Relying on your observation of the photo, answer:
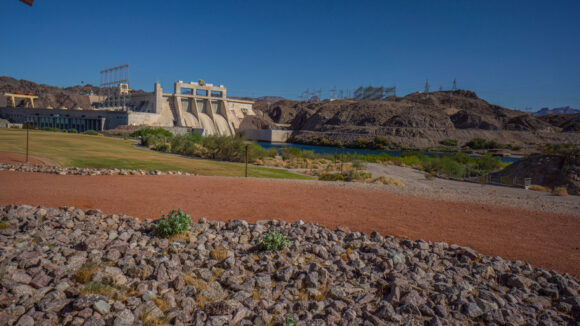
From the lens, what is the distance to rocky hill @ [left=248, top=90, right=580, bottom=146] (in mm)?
84062

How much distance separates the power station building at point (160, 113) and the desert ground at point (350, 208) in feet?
185

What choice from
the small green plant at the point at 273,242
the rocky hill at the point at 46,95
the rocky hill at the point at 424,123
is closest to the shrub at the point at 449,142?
the rocky hill at the point at 424,123

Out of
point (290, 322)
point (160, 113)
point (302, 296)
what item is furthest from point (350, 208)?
point (160, 113)

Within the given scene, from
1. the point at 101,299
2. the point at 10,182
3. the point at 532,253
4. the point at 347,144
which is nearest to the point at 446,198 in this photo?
the point at 532,253

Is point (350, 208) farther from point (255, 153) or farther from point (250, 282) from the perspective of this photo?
point (255, 153)

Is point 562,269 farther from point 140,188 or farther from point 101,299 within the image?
point 140,188

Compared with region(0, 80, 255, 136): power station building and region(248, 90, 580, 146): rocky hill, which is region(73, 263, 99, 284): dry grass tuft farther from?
region(248, 90, 580, 146): rocky hill

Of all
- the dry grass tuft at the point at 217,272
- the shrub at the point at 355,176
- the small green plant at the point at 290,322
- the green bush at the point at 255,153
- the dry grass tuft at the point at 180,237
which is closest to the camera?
the small green plant at the point at 290,322

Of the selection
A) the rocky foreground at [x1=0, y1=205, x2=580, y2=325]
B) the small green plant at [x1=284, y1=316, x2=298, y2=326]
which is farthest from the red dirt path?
the small green plant at [x1=284, y1=316, x2=298, y2=326]

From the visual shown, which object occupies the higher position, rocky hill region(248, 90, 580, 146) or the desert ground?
rocky hill region(248, 90, 580, 146)

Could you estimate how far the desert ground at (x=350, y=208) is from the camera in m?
6.91

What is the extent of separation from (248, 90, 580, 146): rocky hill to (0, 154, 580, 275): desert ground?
72.3 metres

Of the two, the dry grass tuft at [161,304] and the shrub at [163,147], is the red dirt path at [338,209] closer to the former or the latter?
the dry grass tuft at [161,304]

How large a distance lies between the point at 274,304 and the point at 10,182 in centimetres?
1038
